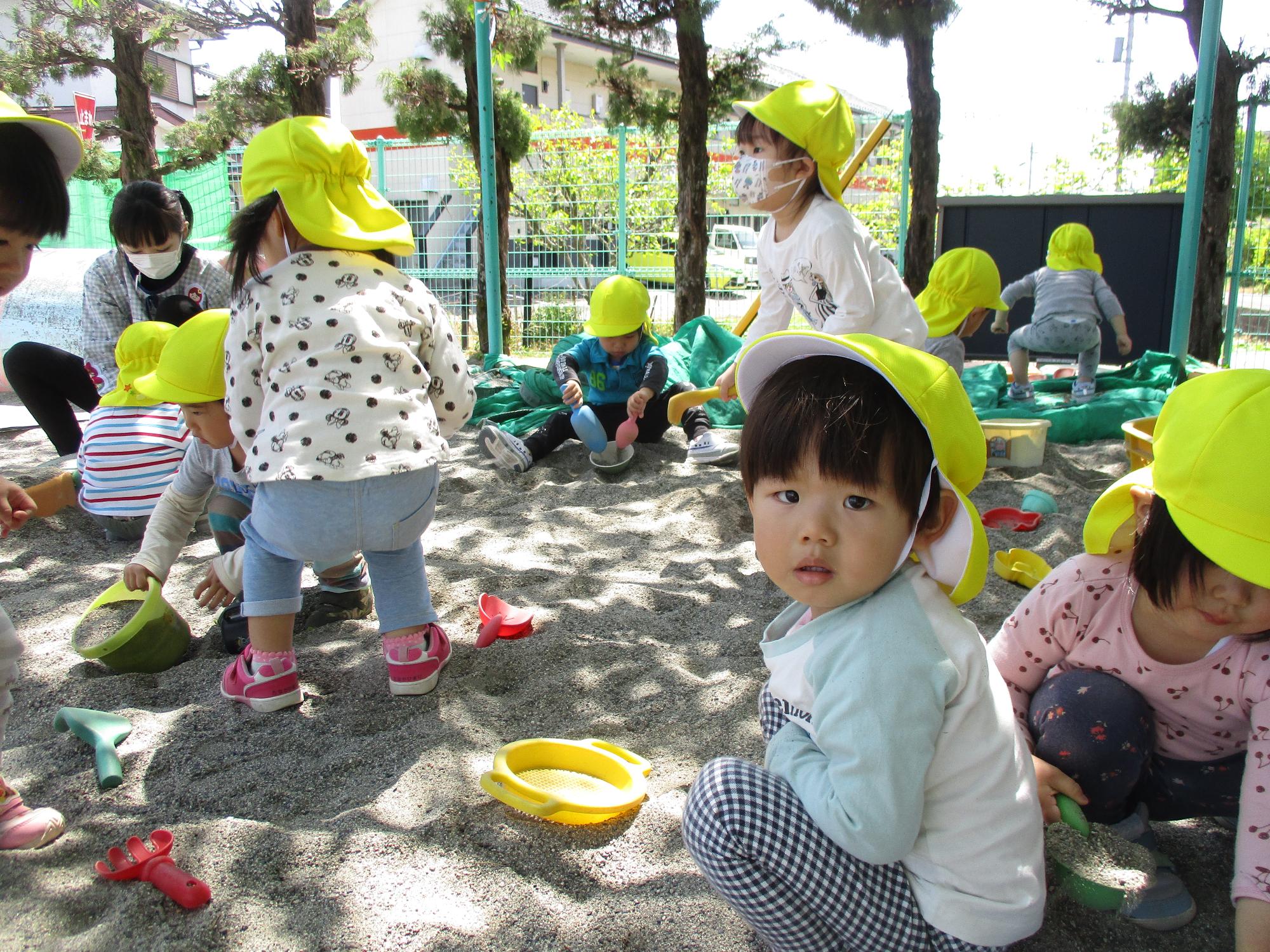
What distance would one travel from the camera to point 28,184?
5.00 ft

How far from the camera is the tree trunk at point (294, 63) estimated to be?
6191 mm

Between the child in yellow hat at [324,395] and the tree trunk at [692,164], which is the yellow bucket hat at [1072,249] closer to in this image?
the tree trunk at [692,164]

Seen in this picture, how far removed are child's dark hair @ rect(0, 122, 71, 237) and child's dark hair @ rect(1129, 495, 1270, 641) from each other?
1.74m

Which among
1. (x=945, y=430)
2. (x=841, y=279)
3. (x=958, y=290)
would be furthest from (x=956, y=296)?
(x=945, y=430)

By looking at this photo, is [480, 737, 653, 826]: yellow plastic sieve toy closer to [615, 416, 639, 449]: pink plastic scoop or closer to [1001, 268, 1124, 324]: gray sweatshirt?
[615, 416, 639, 449]: pink plastic scoop

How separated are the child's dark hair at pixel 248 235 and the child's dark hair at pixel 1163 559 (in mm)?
1701

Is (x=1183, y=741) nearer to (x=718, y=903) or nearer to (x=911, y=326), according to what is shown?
(x=718, y=903)

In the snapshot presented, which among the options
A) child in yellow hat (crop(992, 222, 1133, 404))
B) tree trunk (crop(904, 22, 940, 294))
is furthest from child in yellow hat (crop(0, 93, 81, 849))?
tree trunk (crop(904, 22, 940, 294))

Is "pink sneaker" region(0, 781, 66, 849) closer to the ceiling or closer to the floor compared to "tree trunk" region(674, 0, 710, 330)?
closer to the floor

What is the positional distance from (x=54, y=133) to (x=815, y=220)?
199 cm

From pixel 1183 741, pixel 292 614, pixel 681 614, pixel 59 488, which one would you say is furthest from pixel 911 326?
pixel 59 488

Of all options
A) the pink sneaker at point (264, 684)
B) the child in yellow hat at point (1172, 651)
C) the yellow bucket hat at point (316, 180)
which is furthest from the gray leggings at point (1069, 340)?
the pink sneaker at point (264, 684)

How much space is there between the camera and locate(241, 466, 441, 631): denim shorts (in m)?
1.92

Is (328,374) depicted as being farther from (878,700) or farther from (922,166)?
(922,166)
